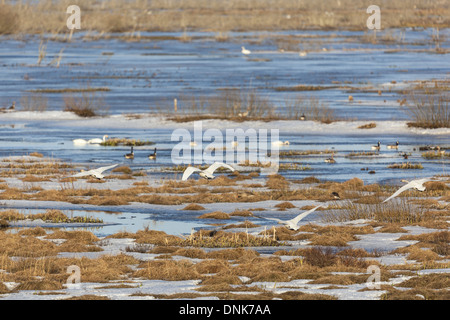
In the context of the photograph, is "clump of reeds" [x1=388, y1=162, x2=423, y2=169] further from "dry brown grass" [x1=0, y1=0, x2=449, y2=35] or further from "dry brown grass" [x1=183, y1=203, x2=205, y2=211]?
"dry brown grass" [x1=0, y1=0, x2=449, y2=35]

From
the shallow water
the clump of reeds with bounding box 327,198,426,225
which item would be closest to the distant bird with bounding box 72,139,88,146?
the shallow water

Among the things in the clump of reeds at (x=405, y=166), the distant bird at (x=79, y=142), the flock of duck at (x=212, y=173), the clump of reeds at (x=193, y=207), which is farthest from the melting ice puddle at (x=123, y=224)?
the distant bird at (x=79, y=142)

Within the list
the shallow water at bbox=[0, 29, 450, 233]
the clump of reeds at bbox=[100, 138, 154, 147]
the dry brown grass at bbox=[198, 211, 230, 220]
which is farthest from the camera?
the clump of reeds at bbox=[100, 138, 154, 147]

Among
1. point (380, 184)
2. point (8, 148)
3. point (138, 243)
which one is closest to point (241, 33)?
point (8, 148)

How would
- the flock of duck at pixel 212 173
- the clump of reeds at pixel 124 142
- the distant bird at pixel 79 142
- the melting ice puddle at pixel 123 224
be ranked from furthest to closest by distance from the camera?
the clump of reeds at pixel 124 142, the distant bird at pixel 79 142, the melting ice puddle at pixel 123 224, the flock of duck at pixel 212 173

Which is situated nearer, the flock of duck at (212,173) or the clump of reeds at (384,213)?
the flock of duck at (212,173)

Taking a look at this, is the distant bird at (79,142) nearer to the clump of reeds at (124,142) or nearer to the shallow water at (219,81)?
the shallow water at (219,81)

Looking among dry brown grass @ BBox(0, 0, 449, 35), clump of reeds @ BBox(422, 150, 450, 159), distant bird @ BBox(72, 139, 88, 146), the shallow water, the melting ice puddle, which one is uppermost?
dry brown grass @ BBox(0, 0, 449, 35)

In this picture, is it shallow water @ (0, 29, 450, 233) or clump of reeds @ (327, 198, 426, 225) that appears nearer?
clump of reeds @ (327, 198, 426, 225)

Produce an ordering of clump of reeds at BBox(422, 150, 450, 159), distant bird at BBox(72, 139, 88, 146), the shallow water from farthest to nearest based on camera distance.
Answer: distant bird at BBox(72, 139, 88, 146) → clump of reeds at BBox(422, 150, 450, 159) → the shallow water

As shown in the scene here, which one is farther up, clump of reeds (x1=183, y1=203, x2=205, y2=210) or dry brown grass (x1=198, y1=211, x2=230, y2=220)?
clump of reeds (x1=183, y1=203, x2=205, y2=210)

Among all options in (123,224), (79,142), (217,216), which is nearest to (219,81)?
(79,142)
